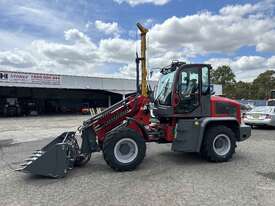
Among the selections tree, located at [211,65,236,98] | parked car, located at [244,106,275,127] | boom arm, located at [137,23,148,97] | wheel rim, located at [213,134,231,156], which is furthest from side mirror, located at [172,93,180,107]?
tree, located at [211,65,236,98]

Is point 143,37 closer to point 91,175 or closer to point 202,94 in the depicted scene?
point 202,94

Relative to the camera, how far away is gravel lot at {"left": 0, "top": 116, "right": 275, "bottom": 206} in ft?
17.1

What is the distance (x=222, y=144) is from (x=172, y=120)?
1.50m

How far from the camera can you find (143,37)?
26.4 feet

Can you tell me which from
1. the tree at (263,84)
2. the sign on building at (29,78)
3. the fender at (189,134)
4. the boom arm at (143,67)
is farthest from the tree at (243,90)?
the boom arm at (143,67)

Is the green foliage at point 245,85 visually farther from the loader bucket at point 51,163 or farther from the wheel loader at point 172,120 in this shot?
the loader bucket at point 51,163

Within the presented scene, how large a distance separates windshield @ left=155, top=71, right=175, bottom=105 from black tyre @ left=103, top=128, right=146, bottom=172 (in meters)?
1.38

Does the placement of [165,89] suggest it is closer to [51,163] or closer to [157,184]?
[157,184]

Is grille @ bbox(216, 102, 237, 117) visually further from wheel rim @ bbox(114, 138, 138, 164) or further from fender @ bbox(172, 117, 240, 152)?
wheel rim @ bbox(114, 138, 138, 164)

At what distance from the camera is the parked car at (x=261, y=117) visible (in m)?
15.9

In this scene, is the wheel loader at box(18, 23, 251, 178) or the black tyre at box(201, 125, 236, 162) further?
the black tyre at box(201, 125, 236, 162)

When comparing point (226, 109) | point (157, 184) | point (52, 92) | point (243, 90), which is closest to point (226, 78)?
point (243, 90)

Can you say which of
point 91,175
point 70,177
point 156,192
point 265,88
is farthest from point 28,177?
point 265,88

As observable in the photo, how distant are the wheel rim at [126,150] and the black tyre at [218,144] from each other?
1.91 meters
